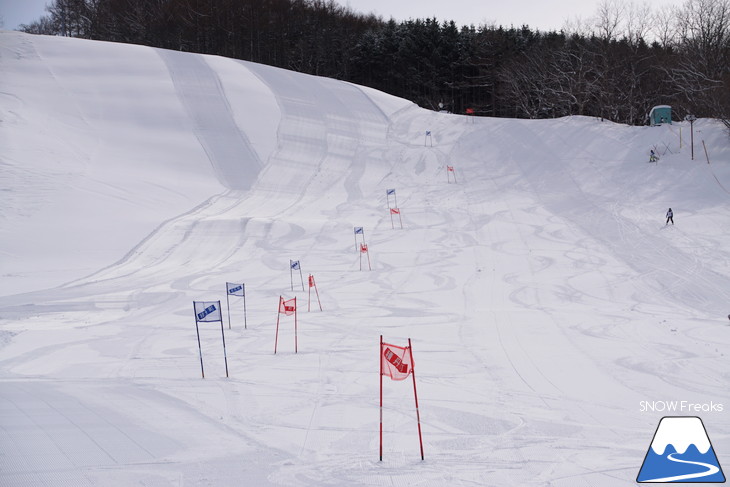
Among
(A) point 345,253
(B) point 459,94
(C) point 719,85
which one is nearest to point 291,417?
(A) point 345,253

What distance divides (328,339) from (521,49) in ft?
203

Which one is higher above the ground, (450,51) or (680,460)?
(450,51)

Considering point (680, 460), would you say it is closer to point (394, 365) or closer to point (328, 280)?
point (394, 365)

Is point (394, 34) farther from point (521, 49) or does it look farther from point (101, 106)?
point (101, 106)

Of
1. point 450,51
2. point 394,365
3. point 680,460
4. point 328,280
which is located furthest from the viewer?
point 450,51

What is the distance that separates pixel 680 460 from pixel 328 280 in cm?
1556

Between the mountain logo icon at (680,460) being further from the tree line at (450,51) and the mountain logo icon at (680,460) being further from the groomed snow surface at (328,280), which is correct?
the tree line at (450,51)

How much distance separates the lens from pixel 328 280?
71.4ft

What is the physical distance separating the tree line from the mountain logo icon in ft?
111

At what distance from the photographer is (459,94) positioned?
7025 centimetres

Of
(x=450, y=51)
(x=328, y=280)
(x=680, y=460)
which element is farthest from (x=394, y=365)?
Answer: (x=450, y=51)

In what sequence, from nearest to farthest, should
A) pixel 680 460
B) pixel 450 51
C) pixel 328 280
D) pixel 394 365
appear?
pixel 680 460 → pixel 394 365 → pixel 328 280 → pixel 450 51

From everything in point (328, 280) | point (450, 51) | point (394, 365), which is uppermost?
point (450, 51)

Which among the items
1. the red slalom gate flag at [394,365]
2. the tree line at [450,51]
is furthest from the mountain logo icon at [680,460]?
the tree line at [450,51]
